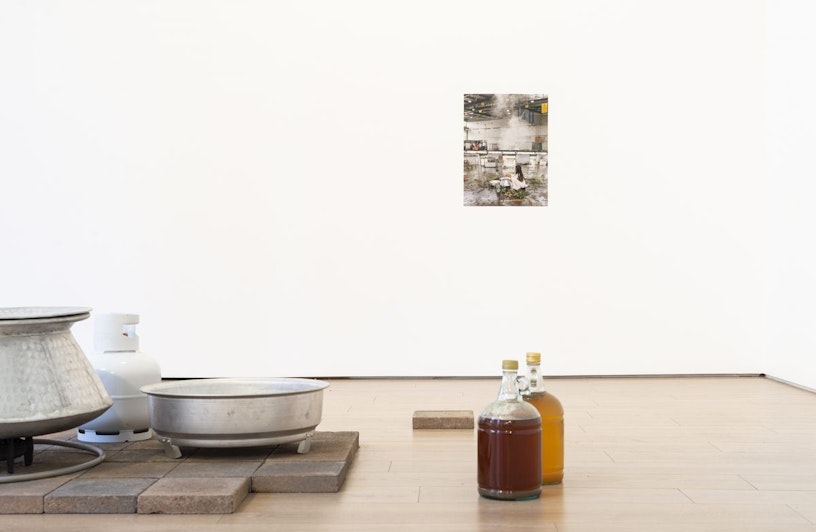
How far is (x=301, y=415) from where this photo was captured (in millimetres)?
3125

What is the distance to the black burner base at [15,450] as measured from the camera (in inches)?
112

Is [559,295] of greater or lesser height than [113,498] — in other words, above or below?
above

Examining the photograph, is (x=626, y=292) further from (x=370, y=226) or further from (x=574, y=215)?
(x=370, y=226)

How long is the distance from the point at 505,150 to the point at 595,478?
3.13 m

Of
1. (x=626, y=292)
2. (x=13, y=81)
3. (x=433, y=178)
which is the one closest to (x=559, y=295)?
(x=626, y=292)

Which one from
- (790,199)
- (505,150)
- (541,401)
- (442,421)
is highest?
(505,150)

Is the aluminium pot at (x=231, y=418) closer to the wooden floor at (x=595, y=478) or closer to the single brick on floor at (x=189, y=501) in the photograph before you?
the wooden floor at (x=595, y=478)

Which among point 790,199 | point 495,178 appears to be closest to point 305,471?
point 495,178

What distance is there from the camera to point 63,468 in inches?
115

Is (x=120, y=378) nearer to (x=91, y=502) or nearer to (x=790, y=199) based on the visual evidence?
(x=91, y=502)

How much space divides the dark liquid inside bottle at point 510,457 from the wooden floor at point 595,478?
0.05 meters

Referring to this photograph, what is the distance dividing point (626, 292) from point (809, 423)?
188 cm

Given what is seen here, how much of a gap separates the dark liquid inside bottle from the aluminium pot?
2.35 ft

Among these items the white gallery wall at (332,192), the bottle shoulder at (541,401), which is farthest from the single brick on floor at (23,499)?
the white gallery wall at (332,192)
